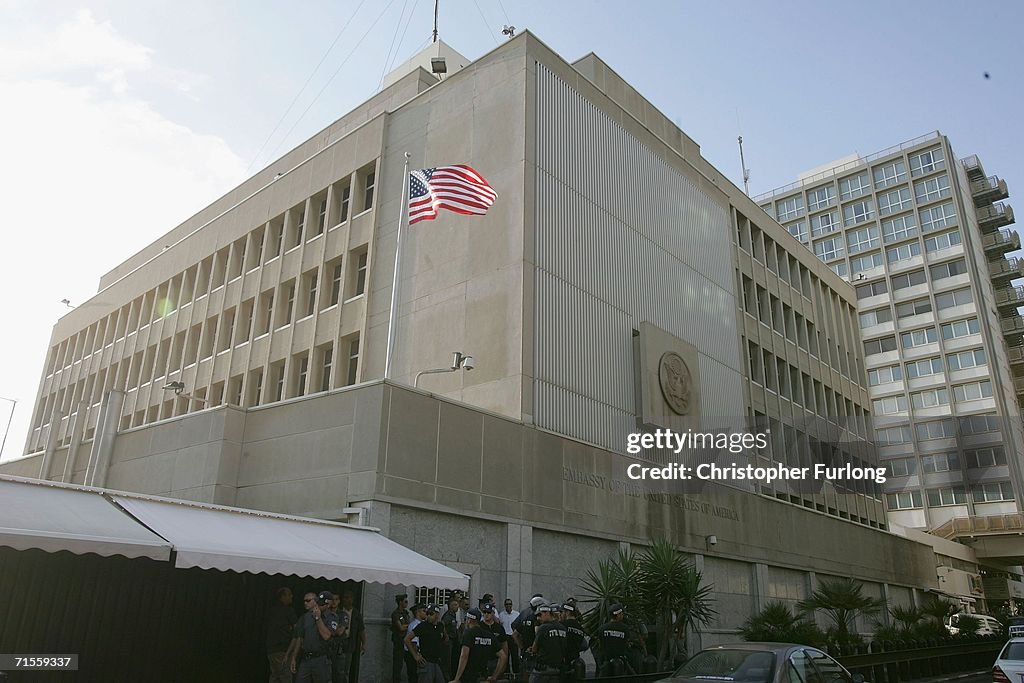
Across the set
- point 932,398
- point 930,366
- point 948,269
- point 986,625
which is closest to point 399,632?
point 986,625

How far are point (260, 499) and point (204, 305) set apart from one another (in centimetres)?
1817

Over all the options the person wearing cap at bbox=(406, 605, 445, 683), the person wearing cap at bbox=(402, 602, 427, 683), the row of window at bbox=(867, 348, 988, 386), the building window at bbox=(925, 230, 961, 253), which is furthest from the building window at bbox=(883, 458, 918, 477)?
the person wearing cap at bbox=(406, 605, 445, 683)

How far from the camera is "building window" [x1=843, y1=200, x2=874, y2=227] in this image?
79.2 metres

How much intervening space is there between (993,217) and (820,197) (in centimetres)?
1683

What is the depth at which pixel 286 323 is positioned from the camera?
1121 inches

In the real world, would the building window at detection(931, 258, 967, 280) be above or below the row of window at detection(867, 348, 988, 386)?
above

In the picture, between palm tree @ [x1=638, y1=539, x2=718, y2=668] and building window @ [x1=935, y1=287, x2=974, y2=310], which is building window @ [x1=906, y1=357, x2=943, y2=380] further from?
palm tree @ [x1=638, y1=539, x2=718, y2=668]

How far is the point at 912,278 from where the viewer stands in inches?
2958

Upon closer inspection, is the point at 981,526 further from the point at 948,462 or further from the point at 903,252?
the point at 903,252

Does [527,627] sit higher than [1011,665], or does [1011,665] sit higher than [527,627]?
[527,627]

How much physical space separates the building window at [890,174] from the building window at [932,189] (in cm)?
204

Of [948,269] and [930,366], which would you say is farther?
[948,269]

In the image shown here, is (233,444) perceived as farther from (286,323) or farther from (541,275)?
(286,323)

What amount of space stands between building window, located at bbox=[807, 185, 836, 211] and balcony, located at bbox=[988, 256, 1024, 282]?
55.8 ft
